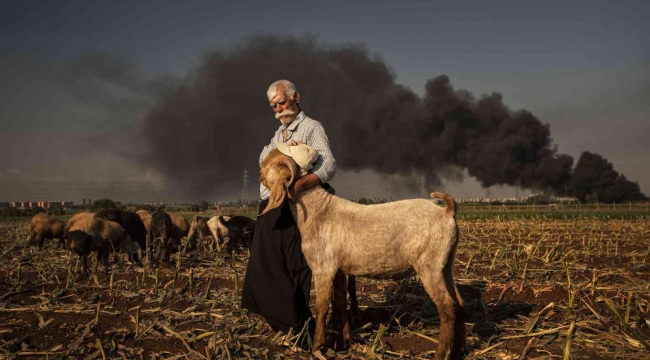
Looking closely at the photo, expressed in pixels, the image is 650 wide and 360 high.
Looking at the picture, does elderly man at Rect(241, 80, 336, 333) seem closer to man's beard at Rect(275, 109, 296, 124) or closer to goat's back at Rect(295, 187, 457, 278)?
man's beard at Rect(275, 109, 296, 124)

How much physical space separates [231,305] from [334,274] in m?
2.68

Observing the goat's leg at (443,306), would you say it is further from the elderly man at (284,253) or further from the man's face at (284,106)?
the man's face at (284,106)

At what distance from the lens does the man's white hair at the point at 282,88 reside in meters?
5.05

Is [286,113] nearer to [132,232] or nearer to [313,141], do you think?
[313,141]

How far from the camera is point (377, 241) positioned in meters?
4.54

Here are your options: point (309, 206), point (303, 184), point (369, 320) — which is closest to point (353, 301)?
point (369, 320)

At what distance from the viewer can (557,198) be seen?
109 metres

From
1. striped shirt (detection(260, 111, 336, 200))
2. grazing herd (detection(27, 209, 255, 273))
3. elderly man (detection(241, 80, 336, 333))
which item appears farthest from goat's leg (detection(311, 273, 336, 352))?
grazing herd (detection(27, 209, 255, 273))

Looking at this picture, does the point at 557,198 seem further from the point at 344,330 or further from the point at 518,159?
the point at 344,330

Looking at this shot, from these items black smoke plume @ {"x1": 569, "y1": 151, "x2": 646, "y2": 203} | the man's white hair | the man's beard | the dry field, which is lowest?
the dry field

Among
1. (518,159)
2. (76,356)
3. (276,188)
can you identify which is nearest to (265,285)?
(276,188)

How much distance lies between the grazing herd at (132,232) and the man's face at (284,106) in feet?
19.9

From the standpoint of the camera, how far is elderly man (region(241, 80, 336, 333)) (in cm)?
490

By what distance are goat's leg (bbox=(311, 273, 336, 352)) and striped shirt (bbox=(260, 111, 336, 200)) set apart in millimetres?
990
